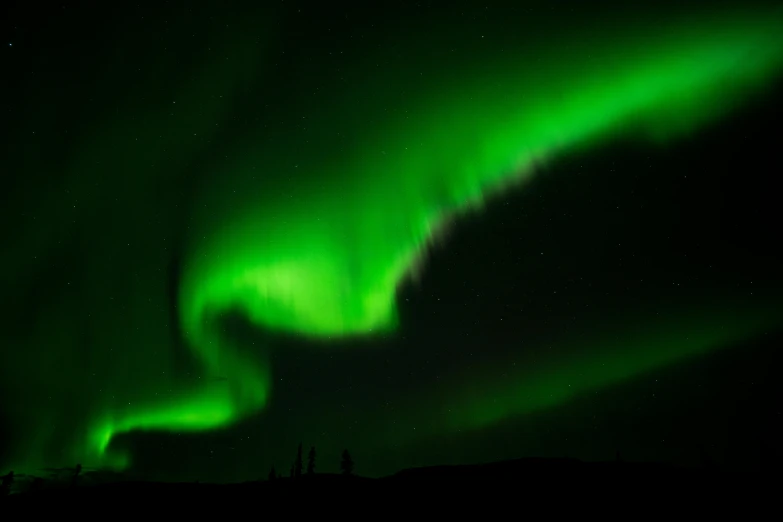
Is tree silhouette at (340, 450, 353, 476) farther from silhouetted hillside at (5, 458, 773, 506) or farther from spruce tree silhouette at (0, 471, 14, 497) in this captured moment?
spruce tree silhouette at (0, 471, 14, 497)

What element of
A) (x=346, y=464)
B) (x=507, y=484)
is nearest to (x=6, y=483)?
(x=346, y=464)

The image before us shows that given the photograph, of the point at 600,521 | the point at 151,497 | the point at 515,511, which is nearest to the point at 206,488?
the point at 151,497

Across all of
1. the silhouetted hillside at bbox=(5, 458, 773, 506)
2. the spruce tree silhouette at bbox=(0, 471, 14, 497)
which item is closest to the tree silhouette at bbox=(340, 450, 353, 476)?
the silhouetted hillside at bbox=(5, 458, 773, 506)

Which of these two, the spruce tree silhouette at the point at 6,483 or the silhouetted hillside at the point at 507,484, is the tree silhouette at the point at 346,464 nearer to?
the silhouetted hillside at the point at 507,484

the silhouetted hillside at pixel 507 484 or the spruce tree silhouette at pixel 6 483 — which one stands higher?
the spruce tree silhouette at pixel 6 483

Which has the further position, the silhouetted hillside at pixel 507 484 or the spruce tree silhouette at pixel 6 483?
the spruce tree silhouette at pixel 6 483

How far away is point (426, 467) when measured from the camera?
6359 centimetres

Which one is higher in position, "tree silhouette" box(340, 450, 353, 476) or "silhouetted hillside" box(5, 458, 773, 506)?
"tree silhouette" box(340, 450, 353, 476)

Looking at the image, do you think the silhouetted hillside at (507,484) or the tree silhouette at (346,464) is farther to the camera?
the tree silhouette at (346,464)

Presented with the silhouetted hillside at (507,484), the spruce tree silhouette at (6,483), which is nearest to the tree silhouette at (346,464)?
the silhouetted hillside at (507,484)

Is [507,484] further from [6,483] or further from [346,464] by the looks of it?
[6,483]

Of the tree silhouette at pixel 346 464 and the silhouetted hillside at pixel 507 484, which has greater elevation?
the tree silhouette at pixel 346 464

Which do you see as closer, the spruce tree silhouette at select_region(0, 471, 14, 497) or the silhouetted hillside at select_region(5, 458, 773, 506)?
the silhouetted hillside at select_region(5, 458, 773, 506)

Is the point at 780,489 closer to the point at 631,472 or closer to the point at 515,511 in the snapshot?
the point at 631,472
